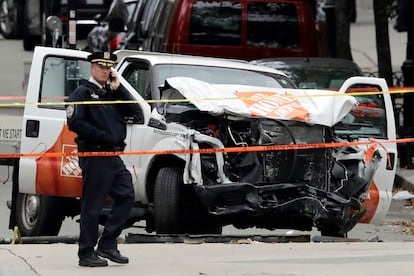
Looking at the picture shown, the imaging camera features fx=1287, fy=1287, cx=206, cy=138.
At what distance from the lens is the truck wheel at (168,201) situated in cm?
1087

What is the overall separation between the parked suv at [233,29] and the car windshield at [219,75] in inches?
195

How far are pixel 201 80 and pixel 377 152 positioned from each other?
1.80 metres

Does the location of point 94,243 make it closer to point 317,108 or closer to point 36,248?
point 36,248

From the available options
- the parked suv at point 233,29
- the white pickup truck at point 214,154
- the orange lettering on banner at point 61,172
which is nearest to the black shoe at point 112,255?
the white pickup truck at point 214,154

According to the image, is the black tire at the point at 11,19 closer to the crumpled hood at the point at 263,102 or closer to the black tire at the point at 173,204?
the crumpled hood at the point at 263,102

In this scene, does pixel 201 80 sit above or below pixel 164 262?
above

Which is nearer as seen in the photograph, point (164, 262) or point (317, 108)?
point (164, 262)

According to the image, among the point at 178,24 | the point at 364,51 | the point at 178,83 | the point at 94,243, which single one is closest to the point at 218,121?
the point at 178,83

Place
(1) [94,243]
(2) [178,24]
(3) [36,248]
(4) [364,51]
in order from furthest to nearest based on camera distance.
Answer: (4) [364,51]
(2) [178,24]
(3) [36,248]
(1) [94,243]

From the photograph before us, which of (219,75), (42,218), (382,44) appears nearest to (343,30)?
(382,44)

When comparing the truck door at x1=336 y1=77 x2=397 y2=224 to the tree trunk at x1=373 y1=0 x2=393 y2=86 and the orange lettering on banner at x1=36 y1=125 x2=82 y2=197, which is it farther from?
the tree trunk at x1=373 y1=0 x2=393 y2=86

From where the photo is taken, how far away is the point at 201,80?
39.4 feet

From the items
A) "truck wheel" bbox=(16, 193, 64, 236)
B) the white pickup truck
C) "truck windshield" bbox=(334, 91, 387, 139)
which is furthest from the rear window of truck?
"truck wheel" bbox=(16, 193, 64, 236)

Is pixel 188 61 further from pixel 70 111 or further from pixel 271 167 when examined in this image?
pixel 70 111
